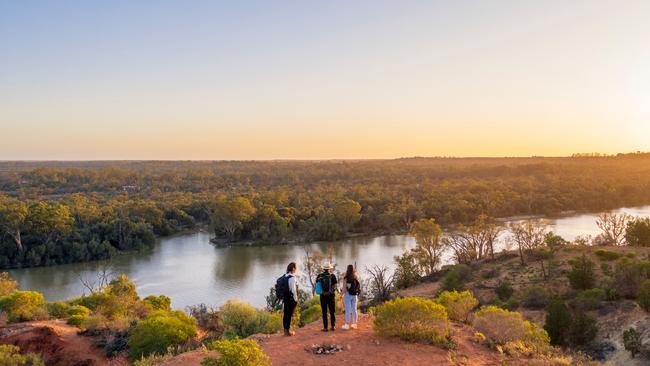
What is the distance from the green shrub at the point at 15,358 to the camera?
10.8 m

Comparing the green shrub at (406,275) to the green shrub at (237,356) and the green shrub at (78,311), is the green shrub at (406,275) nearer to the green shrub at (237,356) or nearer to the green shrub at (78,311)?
the green shrub at (78,311)

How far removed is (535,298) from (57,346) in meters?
18.0

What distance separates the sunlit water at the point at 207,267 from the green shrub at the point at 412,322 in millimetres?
19840

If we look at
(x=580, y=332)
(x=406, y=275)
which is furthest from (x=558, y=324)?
(x=406, y=275)

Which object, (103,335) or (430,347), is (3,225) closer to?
(103,335)

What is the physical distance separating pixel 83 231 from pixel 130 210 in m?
8.64

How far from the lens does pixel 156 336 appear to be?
12.9 m

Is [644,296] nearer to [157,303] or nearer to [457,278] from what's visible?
[457,278]

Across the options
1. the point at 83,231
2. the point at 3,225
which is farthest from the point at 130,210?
the point at 3,225

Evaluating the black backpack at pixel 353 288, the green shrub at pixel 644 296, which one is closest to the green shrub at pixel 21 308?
the black backpack at pixel 353 288

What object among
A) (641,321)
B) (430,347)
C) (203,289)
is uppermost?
(430,347)

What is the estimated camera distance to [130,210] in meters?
52.8

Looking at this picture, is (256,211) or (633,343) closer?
(633,343)

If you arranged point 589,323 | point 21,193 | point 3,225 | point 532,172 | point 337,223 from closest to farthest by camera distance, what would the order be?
point 589,323
point 3,225
point 337,223
point 21,193
point 532,172
